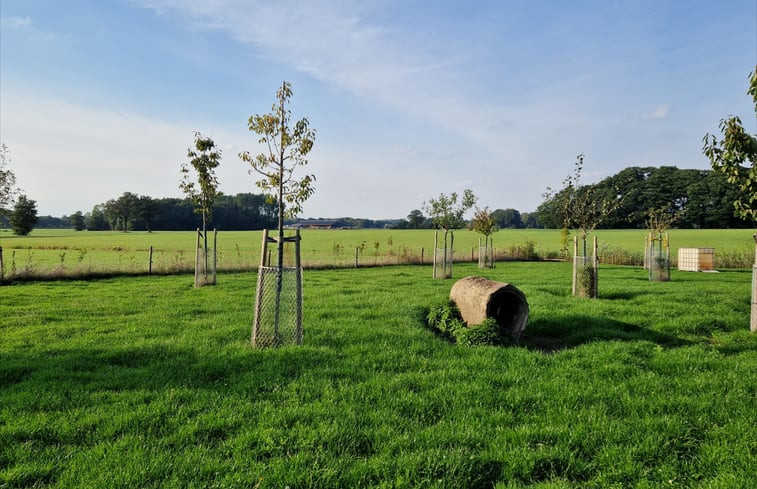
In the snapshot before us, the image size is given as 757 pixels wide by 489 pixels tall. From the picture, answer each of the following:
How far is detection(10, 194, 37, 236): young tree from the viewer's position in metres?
69.9

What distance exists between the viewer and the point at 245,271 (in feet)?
72.4

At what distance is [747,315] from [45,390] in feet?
46.3

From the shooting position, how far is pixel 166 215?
10100 centimetres

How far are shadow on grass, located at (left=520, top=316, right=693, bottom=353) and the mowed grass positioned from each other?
2.1 inches

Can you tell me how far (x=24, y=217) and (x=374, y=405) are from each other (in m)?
90.5

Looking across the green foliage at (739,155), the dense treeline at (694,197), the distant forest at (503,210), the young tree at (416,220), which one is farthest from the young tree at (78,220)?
the green foliage at (739,155)

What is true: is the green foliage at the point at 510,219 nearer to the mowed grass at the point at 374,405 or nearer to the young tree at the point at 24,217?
the young tree at the point at 24,217

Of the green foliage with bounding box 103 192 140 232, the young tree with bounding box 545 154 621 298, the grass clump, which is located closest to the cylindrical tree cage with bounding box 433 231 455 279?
the young tree with bounding box 545 154 621 298

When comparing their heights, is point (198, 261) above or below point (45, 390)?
above

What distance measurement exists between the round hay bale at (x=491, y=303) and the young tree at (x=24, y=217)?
86.5 m

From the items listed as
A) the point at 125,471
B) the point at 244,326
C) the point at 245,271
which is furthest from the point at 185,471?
the point at 245,271

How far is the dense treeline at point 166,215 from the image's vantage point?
98812 millimetres

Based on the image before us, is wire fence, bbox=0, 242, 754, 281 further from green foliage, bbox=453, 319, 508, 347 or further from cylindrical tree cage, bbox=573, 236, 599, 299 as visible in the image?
green foliage, bbox=453, 319, 508, 347

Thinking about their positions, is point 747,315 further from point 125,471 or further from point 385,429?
point 125,471
